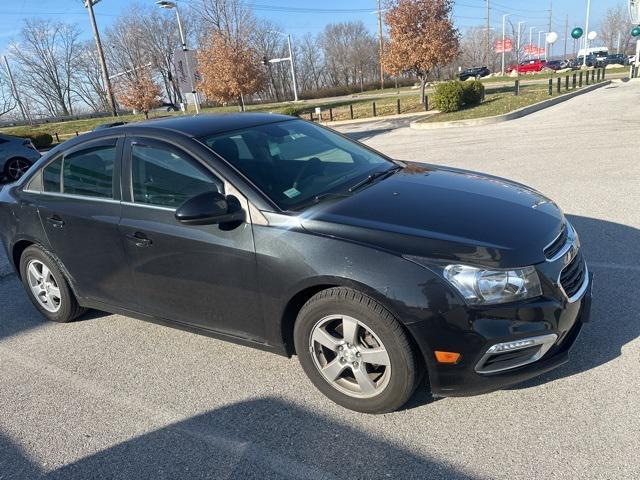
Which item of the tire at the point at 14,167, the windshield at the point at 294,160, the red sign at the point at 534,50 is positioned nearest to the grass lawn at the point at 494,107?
the tire at the point at 14,167

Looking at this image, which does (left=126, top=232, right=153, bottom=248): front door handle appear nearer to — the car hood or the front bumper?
the car hood

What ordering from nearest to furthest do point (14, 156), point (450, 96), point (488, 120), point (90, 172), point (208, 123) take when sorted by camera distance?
point (208, 123) < point (90, 172) < point (14, 156) < point (488, 120) < point (450, 96)

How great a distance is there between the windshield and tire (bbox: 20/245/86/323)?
76.7 inches

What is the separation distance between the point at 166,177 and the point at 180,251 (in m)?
0.54

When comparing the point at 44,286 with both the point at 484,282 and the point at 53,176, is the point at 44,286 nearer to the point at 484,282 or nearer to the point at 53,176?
the point at 53,176

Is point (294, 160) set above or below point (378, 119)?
above

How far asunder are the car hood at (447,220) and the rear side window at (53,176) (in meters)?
2.41

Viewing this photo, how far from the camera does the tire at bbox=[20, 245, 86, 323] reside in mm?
4113

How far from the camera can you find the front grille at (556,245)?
8.63ft

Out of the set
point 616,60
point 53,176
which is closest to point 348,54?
point 616,60

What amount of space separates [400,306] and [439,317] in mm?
199

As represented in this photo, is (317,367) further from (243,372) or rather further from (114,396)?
(114,396)

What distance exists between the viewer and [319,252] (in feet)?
8.70

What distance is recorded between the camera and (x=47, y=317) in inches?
176
